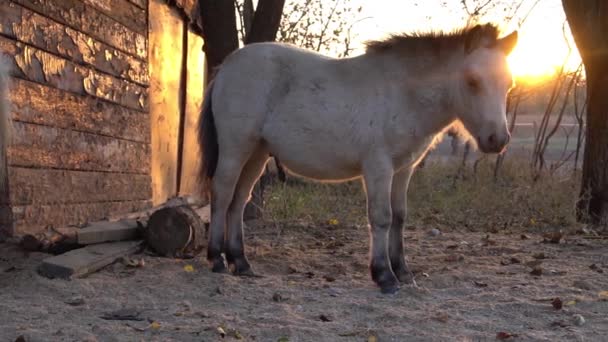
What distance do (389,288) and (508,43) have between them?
1849 mm

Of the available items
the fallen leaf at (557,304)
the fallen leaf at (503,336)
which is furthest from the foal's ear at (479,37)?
the fallen leaf at (503,336)

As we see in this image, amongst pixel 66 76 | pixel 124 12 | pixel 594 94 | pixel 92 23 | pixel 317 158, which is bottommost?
pixel 317 158

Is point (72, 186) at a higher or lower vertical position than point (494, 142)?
lower

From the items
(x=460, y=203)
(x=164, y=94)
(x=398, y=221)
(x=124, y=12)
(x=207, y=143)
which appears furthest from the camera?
(x=460, y=203)

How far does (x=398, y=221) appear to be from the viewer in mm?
5023

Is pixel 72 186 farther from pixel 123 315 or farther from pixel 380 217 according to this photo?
pixel 380 217

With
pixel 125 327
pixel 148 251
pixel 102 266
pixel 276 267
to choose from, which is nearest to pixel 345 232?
pixel 276 267

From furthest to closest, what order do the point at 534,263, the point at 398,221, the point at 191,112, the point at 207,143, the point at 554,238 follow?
A: the point at 191,112, the point at 554,238, the point at 534,263, the point at 207,143, the point at 398,221

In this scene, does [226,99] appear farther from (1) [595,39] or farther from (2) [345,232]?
(1) [595,39]

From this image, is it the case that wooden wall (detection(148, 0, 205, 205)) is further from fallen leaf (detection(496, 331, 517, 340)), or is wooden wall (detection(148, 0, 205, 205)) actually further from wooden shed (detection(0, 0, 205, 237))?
fallen leaf (detection(496, 331, 517, 340))

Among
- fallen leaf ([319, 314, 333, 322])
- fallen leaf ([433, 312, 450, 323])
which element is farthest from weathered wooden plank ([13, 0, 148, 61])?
fallen leaf ([433, 312, 450, 323])

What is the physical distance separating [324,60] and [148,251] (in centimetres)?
209

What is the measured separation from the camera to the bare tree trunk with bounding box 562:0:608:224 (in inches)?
293

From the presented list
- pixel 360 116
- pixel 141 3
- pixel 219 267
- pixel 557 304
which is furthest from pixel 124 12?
pixel 557 304
